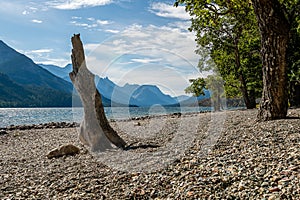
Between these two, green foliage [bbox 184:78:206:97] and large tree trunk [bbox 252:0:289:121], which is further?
green foliage [bbox 184:78:206:97]

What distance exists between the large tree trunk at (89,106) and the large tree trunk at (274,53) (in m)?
6.51

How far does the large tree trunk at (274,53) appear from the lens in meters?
11.5

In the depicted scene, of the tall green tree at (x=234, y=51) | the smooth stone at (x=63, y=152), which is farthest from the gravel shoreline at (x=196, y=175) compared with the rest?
the tall green tree at (x=234, y=51)

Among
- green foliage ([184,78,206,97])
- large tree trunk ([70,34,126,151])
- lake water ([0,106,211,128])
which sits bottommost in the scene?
lake water ([0,106,211,128])

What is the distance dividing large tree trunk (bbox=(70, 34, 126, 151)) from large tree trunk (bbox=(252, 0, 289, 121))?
651 centimetres

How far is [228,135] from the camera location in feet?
35.3

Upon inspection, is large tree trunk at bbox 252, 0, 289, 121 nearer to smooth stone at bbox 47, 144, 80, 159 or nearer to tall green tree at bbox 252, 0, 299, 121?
tall green tree at bbox 252, 0, 299, 121

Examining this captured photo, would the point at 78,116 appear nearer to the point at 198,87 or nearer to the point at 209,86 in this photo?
the point at 209,86

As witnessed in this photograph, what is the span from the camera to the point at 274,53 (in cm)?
1178

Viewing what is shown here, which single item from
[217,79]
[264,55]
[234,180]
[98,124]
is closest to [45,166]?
[98,124]

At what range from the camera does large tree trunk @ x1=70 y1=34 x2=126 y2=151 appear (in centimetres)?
1252

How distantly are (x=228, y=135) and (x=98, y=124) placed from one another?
5.43 m

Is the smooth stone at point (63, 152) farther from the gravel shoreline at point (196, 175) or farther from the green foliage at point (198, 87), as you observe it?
the green foliage at point (198, 87)

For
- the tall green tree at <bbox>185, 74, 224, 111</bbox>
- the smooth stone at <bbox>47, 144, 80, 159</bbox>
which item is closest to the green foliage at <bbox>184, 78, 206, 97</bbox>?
the tall green tree at <bbox>185, 74, 224, 111</bbox>
